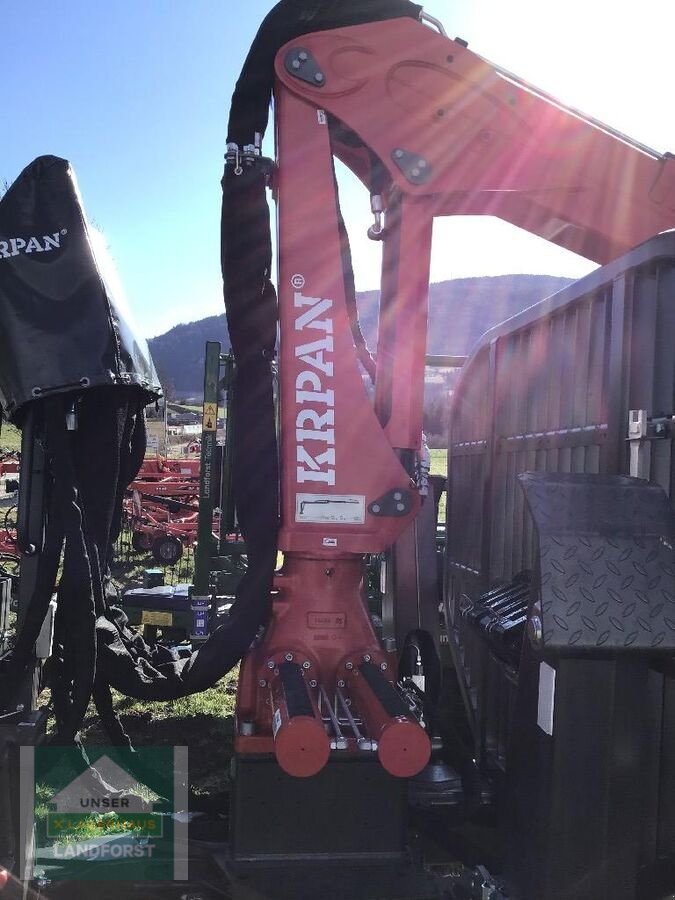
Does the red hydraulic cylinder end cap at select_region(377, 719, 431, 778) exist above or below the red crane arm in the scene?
below

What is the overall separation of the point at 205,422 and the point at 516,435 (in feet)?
16.6

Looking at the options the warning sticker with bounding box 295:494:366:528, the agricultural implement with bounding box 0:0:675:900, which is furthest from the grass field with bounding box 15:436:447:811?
the warning sticker with bounding box 295:494:366:528

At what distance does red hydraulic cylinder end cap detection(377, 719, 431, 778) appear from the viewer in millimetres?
2236

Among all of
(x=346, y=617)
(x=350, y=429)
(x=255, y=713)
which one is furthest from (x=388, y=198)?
(x=255, y=713)

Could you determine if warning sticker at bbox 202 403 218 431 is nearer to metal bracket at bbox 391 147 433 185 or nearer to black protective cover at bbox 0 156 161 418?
black protective cover at bbox 0 156 161 418

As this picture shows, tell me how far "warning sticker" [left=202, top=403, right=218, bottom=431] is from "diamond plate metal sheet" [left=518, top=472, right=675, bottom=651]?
6.19 metres

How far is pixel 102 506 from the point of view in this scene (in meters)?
3.11

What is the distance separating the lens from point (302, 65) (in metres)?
2.72

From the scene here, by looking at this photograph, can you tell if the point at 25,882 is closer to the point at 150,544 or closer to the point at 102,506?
the point at 102,506

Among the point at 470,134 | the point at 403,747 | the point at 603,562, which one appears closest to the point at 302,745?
the point at 403,747

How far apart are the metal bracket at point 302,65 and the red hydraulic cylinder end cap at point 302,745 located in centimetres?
217

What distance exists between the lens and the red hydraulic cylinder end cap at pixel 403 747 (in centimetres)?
224

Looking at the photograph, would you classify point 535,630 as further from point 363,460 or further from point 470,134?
point 470,134

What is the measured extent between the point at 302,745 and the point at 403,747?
11.9 inches
